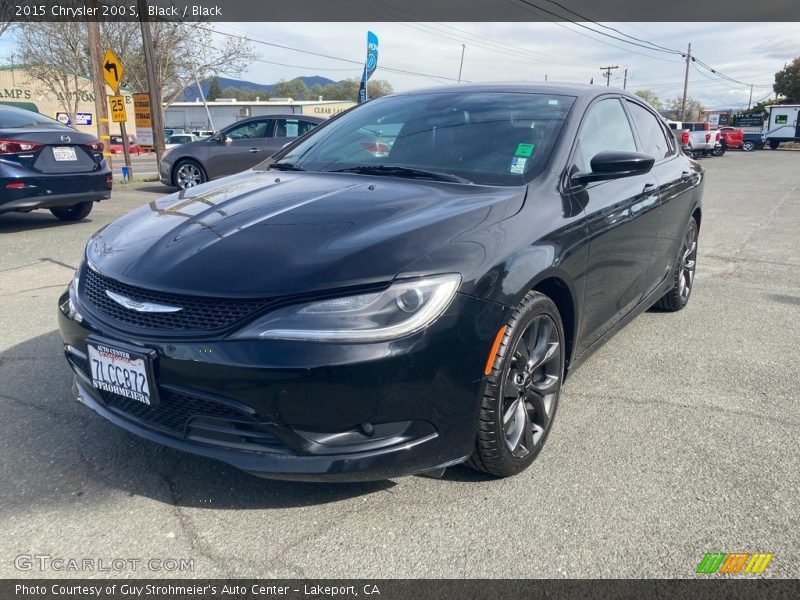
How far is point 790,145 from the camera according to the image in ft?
169

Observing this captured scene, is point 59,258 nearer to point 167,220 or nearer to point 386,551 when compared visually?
point 167,220

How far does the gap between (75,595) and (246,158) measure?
1059 cm

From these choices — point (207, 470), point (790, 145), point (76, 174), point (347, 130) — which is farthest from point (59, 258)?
point (790, 145)

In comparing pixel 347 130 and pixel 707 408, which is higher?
pixel 347 130

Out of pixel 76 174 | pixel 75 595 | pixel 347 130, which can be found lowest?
pixel 75 595

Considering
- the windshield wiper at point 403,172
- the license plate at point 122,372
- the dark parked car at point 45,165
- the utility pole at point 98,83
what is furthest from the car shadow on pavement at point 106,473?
the utility pole at point 98,83

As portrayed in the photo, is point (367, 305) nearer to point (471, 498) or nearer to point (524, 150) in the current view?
point (471, 498)

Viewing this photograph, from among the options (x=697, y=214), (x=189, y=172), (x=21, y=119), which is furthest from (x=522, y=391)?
(x=189, y=172)

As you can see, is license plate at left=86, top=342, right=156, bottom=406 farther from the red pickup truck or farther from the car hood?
the red pickup truck

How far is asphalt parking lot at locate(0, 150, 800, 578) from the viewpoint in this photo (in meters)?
2.15

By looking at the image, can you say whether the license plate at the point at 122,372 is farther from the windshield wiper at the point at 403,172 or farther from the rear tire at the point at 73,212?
the rear tire at the point at 73,212

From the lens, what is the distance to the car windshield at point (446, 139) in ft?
9.99

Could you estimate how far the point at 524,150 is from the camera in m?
3.06

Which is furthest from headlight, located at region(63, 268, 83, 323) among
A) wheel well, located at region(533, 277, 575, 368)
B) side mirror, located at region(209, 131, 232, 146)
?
side mirror, located at region(209, 131, 232, 146)
